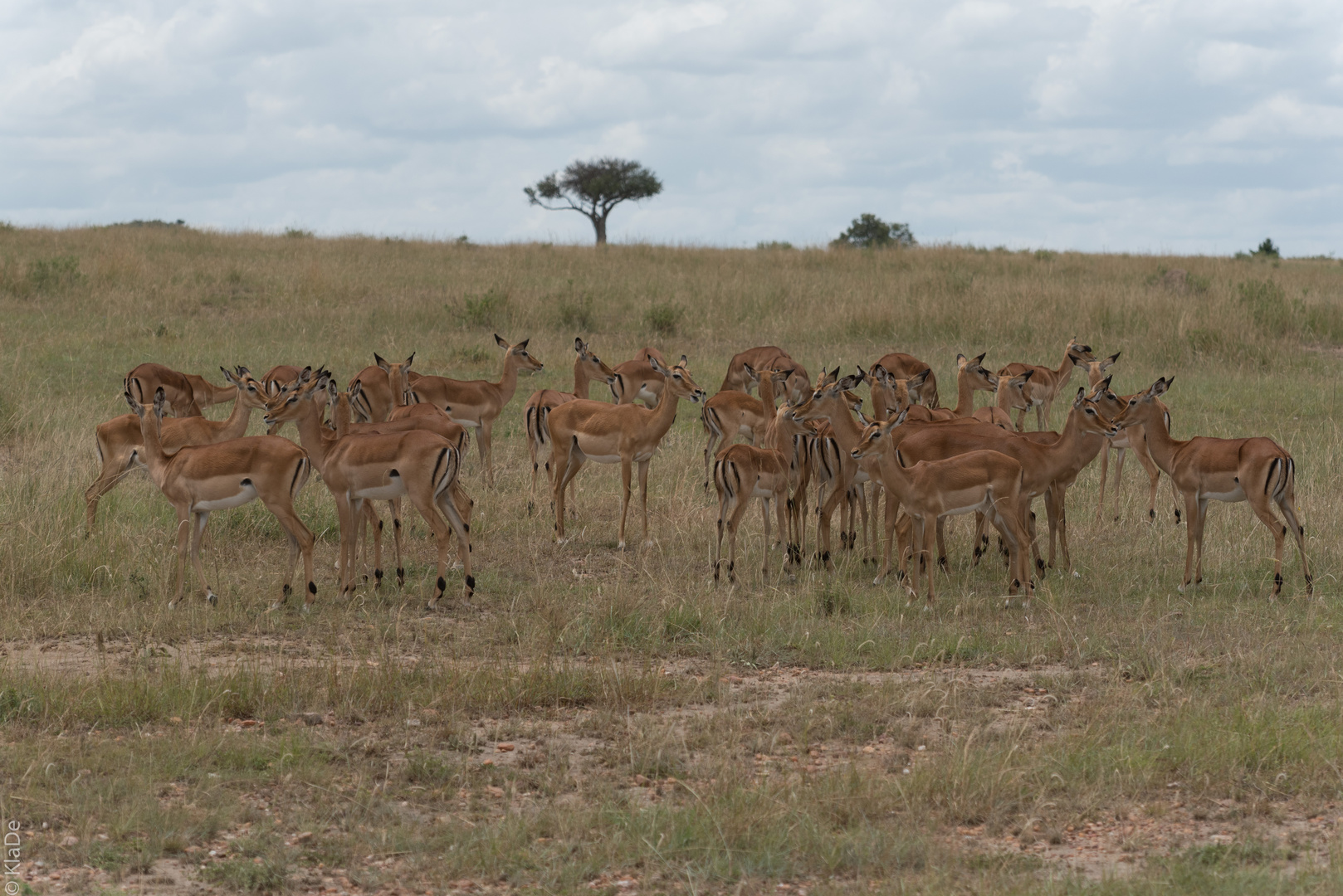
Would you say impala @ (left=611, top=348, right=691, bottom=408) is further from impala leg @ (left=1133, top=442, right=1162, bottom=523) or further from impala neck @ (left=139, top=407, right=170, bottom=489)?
impala neck @ (left=139, top=407, right=170, bottom=489)

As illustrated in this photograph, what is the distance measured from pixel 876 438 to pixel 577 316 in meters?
11.1

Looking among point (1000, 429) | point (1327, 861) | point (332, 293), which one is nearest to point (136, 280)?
point (332, 293)

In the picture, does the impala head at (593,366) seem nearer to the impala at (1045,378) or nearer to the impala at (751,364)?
the impala at (751,364)

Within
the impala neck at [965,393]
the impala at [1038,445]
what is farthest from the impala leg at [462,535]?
the impala neck at [965,393]

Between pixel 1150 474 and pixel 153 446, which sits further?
pixel 1150 474

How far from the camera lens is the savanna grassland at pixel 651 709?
3885mm

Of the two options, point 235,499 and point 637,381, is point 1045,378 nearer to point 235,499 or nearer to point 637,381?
point 637,381

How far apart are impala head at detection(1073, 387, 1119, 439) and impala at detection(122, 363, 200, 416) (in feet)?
21.0

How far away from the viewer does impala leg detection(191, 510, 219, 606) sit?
264 inches

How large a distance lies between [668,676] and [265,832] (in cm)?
205

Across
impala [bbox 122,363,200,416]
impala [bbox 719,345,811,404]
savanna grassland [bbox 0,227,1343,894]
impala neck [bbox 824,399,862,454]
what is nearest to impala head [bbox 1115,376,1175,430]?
savanna grassland [bbox 0,227,1343,894]

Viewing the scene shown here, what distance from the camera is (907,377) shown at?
37.2ft

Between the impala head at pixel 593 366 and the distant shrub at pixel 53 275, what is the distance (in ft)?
31.7

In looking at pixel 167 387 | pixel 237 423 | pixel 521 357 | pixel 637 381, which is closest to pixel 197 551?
pixel 237 423
